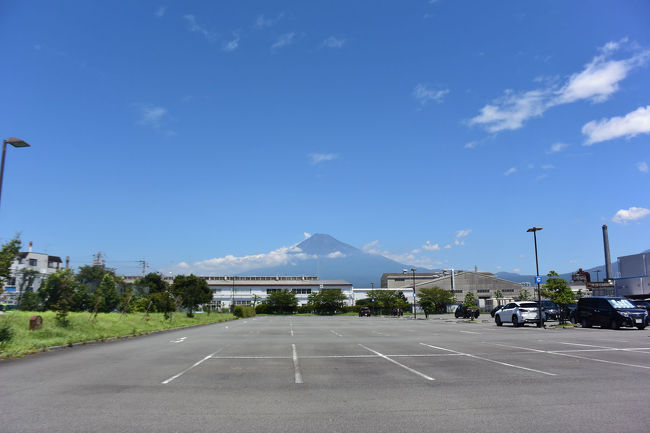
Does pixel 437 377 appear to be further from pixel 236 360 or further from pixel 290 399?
pixel 236 360

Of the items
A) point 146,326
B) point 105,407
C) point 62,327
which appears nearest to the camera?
point 105,407

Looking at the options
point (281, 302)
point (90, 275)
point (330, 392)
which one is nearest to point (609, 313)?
point (330, 392)

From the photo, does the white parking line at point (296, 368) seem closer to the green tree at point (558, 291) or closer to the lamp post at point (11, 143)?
the lamp post at point (11, 143)

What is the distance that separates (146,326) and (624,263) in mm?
78670

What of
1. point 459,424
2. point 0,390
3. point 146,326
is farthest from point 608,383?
point 146,326

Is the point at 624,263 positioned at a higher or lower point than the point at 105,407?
higher

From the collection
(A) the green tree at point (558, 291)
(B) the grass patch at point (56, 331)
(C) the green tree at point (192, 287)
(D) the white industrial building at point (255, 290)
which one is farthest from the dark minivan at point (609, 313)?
(D) the white industrial building at point (255, 290)

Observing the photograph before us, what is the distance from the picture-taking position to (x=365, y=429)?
6207mm

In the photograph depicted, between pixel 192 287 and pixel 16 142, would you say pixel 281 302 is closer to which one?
pixel 192 287

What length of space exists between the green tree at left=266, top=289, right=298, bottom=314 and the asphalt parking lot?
81.1 m

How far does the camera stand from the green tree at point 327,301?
301 ft

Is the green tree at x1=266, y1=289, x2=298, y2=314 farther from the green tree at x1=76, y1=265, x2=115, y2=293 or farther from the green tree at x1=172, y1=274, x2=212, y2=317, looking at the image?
the green tree at x1=76, y1=265, x2=115, y2=293

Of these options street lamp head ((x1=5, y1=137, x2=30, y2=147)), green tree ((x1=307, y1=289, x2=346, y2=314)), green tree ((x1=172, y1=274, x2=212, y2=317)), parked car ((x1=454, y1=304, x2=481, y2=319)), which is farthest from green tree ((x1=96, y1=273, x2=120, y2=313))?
street lamp head ((x1=5, y1=137, x2=30, y2=147))

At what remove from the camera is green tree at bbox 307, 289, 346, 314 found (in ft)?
301
